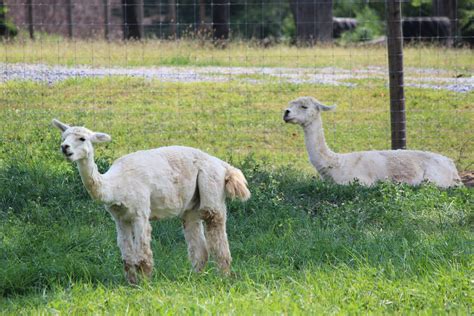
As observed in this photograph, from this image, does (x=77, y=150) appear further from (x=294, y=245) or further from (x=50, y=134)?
(x=50, y=134)

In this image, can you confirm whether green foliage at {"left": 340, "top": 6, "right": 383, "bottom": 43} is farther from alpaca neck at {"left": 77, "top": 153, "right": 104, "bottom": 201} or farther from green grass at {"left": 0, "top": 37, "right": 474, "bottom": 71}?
alpaca neck at {"left": 77, "top": 153, "right": 104, "bottom": 201}

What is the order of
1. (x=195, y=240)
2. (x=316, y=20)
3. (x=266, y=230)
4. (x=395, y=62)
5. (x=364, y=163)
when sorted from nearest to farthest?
(x=195, y=240) < (x=266, y=230) < (x=364, y=163) < (x=395, y=62) < (x=316, y=20)

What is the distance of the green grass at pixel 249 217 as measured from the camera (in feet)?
19.7

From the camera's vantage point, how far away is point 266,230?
331 inches

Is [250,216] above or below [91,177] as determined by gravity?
below

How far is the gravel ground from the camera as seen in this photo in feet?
47.9

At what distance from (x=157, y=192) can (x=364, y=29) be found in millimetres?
27637

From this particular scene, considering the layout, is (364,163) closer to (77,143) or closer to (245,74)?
(77,143)

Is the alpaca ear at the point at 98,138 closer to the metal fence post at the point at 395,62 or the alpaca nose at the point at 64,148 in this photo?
the alpaca nose at the point at 64,148

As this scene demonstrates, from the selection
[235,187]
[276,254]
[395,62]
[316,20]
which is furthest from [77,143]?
[316,20]

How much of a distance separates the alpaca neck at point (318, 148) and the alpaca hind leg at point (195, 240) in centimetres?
360

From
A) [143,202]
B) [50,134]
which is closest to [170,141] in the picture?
[50,134]

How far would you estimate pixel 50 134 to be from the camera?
1167 cm

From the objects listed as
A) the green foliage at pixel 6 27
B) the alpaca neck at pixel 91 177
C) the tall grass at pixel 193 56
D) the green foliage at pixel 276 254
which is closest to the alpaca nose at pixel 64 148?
the alpaca neck at pixel 91 177
